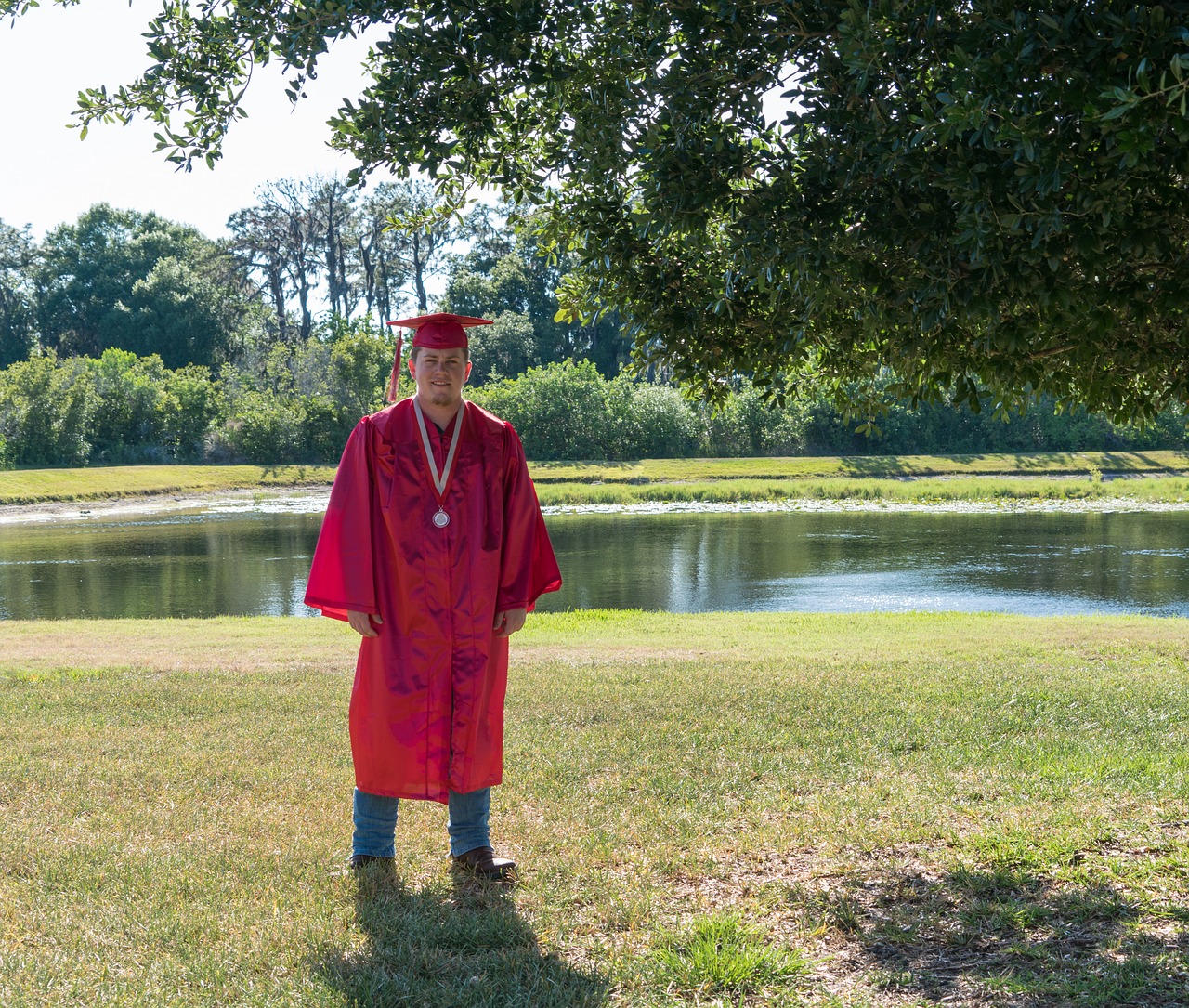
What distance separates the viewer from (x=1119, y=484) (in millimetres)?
40094

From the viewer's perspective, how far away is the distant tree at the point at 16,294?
6862cm

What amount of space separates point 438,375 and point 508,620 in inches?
41.7

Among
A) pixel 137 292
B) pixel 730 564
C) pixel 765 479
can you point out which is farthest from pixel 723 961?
pixel 137 292

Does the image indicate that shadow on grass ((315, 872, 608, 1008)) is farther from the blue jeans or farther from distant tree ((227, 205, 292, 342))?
distant tree ((227, 205, 292, 342))

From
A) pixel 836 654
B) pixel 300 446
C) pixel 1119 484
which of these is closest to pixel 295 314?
pixel 300 446

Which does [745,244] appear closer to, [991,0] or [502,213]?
[991,0]

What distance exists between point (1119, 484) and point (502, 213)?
140 ft

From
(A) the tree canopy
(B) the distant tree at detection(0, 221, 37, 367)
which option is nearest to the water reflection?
(A) the tree canopy

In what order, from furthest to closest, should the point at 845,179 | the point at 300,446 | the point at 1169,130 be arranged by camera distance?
the point at 300,446 < the point at 845,179 < the point at 1169,130

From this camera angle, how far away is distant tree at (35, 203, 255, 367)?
6706 cm

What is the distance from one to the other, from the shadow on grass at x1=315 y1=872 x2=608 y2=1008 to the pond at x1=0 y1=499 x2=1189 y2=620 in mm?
13895

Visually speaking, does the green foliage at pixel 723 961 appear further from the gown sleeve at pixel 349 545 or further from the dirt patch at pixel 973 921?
the gown sleeve at pixel 349 545

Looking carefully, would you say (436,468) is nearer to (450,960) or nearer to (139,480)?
(450,960)

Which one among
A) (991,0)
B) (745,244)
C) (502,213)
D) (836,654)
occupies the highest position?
(502,213)
